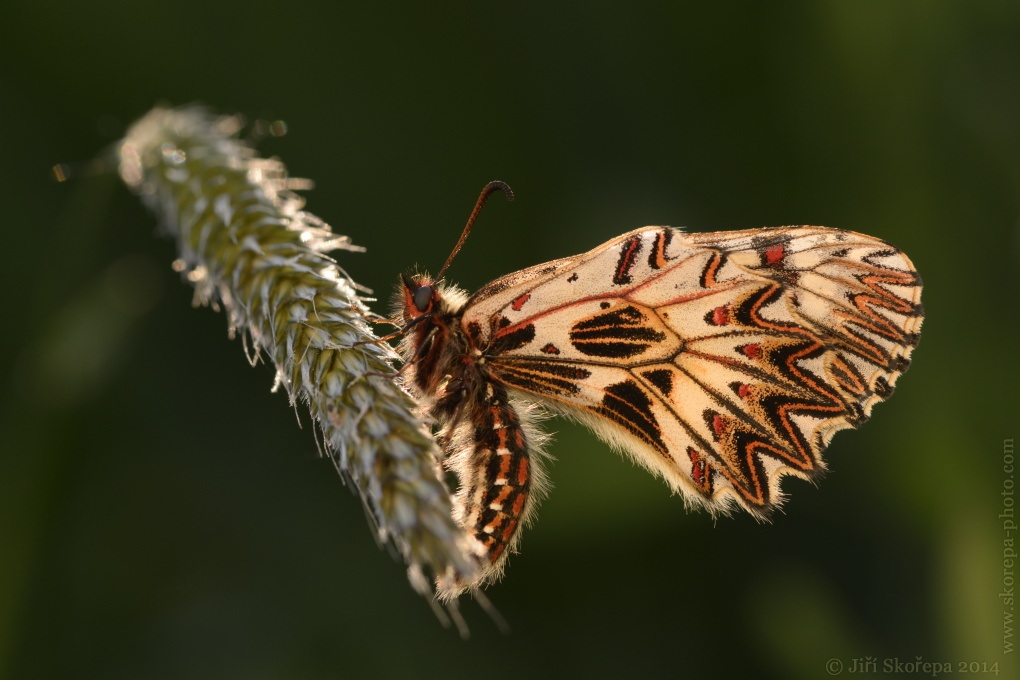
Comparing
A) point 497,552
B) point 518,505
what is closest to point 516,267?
point 518,505

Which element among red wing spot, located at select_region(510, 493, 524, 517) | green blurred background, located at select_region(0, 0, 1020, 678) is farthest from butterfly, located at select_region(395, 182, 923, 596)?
green blurred background, located at select_region(0, 0, 1020, 678)

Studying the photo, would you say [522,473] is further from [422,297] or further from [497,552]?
[422,297]

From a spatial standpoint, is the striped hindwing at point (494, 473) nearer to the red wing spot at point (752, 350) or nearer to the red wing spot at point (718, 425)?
→ the red wing spot at point (718, 425)

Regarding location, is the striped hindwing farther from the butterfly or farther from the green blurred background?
the green blurred background

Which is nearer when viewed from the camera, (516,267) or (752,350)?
(752,350)

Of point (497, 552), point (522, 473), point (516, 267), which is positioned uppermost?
point (516, 267)

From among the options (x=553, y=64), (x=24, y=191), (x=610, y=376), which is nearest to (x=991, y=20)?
(x=553, y=64)

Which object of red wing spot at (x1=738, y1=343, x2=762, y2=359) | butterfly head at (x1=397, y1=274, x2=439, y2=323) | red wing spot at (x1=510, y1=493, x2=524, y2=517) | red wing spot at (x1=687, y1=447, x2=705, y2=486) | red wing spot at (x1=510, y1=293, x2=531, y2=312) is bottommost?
red wing spot at (x1=687, y1=447, x2=705, y2=486)

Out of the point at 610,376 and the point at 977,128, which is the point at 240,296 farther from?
the point at 977,128
